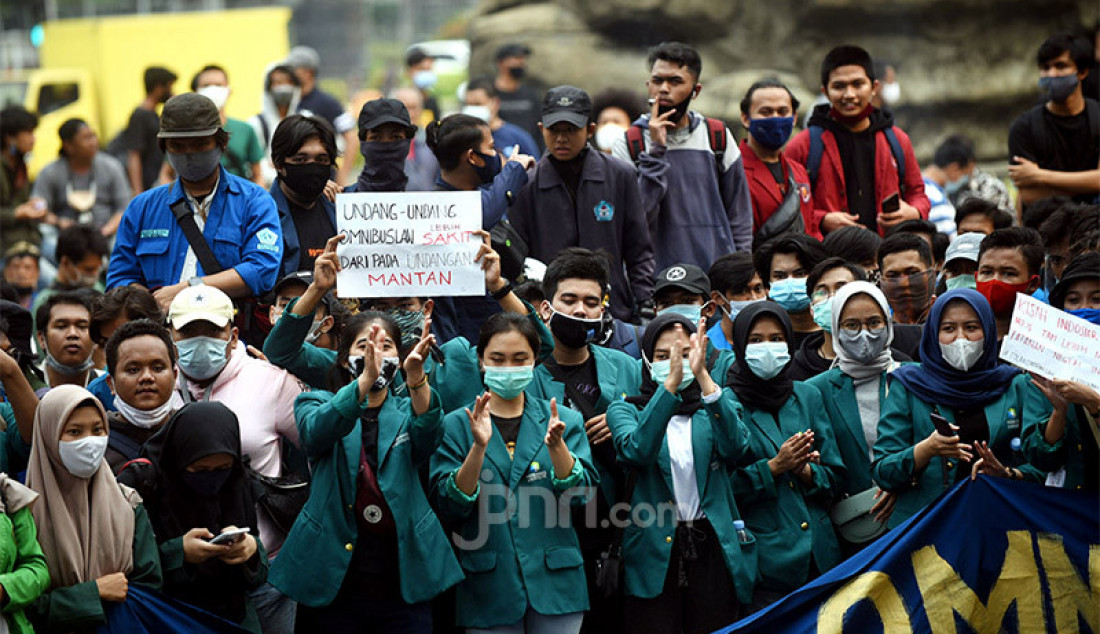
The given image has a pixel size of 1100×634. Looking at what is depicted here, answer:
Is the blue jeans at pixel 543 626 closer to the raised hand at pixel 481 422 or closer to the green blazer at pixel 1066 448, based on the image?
the raised hand at pixel 481 422

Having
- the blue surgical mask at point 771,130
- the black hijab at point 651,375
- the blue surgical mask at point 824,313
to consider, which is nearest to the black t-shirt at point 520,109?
the blue surgical mask at point 771,130

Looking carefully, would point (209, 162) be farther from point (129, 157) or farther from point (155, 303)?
point (129, 157)

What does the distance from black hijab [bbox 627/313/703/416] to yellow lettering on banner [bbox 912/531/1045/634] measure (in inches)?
47.3

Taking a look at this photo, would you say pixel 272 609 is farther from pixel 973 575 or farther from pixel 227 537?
pixel 973 575

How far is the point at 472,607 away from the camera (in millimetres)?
6645

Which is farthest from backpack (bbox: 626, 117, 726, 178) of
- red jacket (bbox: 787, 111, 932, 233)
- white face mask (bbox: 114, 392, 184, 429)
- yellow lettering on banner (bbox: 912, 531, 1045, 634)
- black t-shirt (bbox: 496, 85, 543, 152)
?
black t-shirt (bbox: 496, 85, 543, 152)

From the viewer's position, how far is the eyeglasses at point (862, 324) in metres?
7.12

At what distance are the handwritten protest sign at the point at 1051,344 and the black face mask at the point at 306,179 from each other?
385 centimetres

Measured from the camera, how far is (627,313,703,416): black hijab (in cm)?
694

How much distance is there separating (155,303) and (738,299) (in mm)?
3073

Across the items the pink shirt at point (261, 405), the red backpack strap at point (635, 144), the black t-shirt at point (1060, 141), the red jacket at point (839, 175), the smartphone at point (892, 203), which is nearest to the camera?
the pink shirt at point (261, 405)

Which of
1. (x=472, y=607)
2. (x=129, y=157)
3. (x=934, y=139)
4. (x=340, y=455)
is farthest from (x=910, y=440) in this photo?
(x=934, y=139)

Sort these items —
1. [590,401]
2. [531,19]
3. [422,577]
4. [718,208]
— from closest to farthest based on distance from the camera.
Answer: [422,577] → [590,401] → [718,208] → [531,19]

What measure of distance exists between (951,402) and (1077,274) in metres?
1.12
